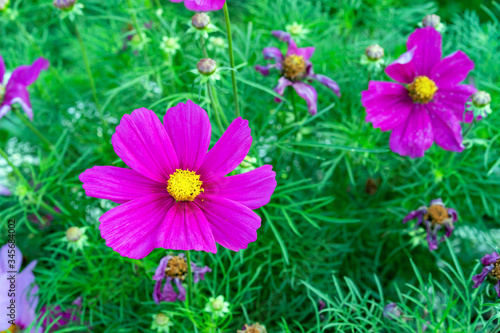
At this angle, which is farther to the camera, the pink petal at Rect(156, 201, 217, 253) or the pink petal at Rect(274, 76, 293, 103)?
the pink petal at Rect(274, 76, 293, 103)

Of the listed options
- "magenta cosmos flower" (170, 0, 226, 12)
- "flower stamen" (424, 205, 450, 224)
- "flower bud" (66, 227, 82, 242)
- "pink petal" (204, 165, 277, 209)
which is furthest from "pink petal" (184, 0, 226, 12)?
"flower stamen" (424, 205, 450, 224)

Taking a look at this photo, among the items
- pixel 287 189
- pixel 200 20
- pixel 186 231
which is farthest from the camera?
pixel 287 189

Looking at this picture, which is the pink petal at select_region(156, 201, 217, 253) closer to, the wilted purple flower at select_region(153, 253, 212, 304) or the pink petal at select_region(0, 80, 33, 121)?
the wilted purple flower at select_region(153, 253, 212, 304)

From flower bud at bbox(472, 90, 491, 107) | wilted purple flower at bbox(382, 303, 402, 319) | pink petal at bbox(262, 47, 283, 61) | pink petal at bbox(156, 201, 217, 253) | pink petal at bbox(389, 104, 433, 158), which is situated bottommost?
wilted purple flower at bbox(382, 303, 402, 319)

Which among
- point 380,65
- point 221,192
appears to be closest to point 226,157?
point 221,192

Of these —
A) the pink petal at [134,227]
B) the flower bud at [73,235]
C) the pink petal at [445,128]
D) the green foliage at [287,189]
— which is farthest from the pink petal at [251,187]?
the pink petal at [445,128]

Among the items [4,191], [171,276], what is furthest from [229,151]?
[4,191]

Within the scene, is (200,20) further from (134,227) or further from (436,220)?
(436,220)

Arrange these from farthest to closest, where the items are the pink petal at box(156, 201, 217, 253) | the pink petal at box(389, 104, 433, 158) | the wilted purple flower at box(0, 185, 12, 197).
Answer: the wilted purple flower at box(0, 185, 12, 197)
the pink petal at box(389, 104, 433, 158)
the pink petal at box(156, 201, 217, 253)
